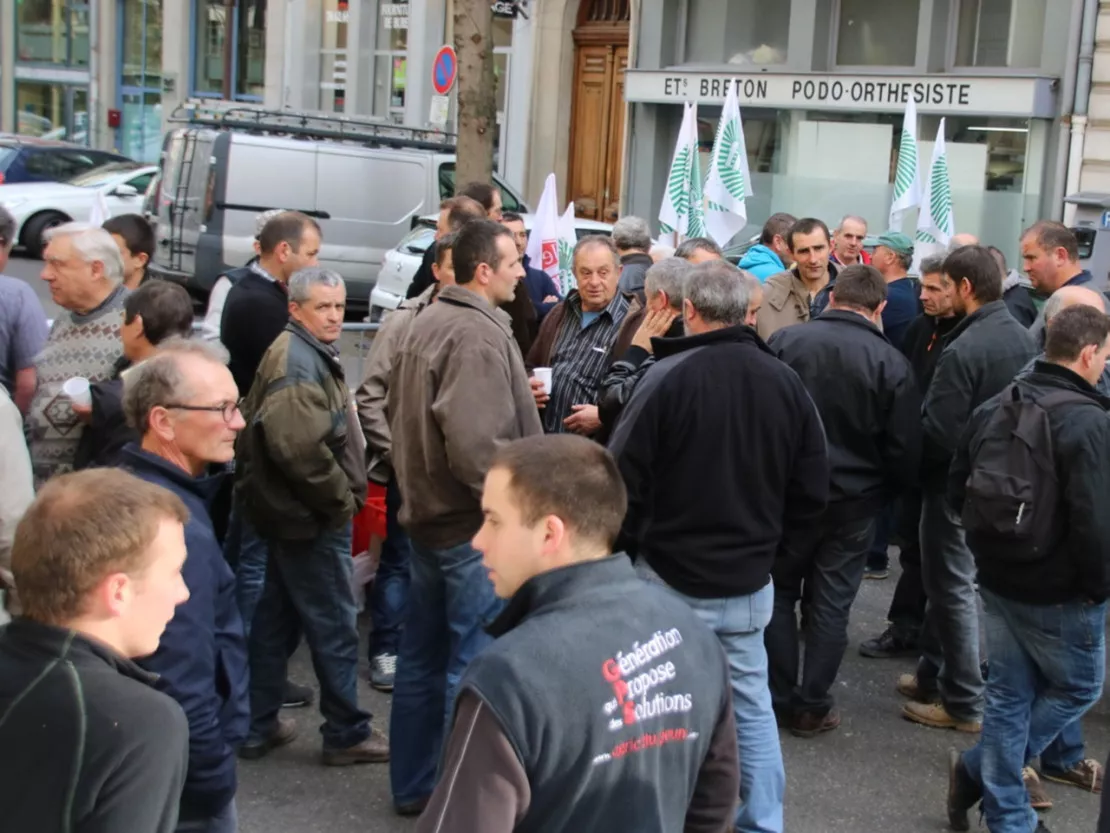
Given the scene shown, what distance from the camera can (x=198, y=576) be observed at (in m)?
3.13

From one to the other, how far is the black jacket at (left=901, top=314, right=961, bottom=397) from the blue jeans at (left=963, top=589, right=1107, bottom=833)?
6.59ft

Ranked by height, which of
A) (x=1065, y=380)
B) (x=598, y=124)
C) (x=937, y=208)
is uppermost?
(x=598, y=124)

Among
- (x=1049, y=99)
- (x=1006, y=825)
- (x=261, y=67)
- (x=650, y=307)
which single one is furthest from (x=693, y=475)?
(x=261, y=67)

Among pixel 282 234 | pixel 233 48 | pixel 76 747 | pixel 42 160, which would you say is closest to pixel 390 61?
pixel 233 48

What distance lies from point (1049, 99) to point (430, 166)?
6988 mm

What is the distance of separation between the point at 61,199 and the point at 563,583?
2087 cm

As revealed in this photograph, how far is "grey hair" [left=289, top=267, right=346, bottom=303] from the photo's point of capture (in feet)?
16.7

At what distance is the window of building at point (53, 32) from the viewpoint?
33.6 m

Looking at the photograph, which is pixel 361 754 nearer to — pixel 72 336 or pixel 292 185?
pixel 72 336

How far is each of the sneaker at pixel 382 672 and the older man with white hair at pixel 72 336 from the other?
5.77 feet

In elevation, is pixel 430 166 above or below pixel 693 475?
above

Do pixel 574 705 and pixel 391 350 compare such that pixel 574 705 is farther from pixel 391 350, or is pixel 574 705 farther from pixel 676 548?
pixel 391 350

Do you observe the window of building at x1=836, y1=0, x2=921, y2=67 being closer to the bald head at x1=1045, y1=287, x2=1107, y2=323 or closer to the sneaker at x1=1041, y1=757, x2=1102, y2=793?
the bald head at x1=1045, y1=287, x2=1107, y2=323

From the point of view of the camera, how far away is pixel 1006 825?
464 centimetres
